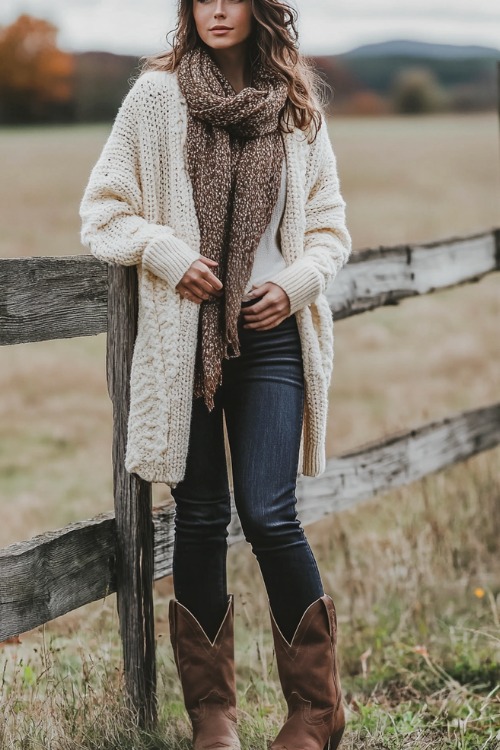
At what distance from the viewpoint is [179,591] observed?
8.64 feet

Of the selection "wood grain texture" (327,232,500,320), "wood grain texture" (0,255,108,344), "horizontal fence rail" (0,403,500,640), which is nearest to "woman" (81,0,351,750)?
"wood grain texture" (0,255,108,344)

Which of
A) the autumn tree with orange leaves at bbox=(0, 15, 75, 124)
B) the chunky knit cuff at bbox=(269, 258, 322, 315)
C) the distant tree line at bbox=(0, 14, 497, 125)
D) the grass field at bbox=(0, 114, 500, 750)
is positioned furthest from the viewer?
the autumn tree with orange leaves at bbox=(0, 15, 75, 124)

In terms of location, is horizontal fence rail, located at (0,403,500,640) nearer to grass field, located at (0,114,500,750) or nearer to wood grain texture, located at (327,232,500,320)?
grass field, located at (0,114,500,750)

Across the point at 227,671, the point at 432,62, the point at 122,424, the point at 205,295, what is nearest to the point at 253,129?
the point at 205,295

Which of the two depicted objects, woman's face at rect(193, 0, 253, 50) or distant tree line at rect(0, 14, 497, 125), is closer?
woman's face at rect(193, 0, 253, 50)

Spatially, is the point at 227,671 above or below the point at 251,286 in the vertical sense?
below

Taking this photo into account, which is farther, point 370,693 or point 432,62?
point 432,62

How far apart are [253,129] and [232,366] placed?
61 cm

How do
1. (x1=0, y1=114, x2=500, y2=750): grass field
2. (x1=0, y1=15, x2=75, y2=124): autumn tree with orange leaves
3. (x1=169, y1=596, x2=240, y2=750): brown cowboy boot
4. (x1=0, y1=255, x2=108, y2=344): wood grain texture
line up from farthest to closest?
(x1=0, y1=15, x2=75, y2=124): autumn tree with orange leaves → (x1=0, y1=114, x2=500, y2=750): grass field → (x1=169, y1=596, x2=240, y2=750): brown cowboy boot → (x1=0, y1=255, x2=108, y2=344): wood grain texture

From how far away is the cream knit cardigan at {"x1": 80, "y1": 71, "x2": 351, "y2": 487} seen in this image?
2.47 metres

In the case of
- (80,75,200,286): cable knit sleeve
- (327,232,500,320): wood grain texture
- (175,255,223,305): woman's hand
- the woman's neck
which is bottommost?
(327,232,500,320): wood grain texture

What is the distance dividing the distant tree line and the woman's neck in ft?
128

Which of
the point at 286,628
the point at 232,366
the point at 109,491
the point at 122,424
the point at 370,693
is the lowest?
the point at 109,491

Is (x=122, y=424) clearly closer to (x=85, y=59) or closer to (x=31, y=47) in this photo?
(x=85, y=59)
